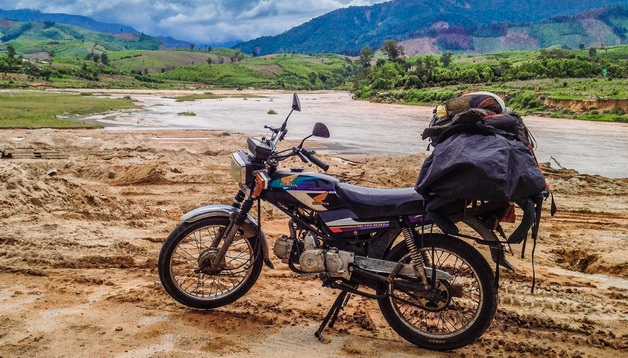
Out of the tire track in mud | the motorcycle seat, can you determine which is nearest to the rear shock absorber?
the motorcycle seat

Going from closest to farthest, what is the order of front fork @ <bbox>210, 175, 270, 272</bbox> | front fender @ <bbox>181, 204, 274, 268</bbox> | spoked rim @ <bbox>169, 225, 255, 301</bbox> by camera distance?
front fork @ <bbox>210, 175, 270, 272</bbox>
front fender @ <bbox>181, 204, 274, 268</bbox>
spoked rim @ <bbox>169, 225, 255, 301</bbox>

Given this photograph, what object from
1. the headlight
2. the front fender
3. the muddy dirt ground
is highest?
the headlight

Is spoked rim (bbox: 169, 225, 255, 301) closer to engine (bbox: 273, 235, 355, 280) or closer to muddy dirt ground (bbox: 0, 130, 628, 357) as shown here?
muddy dirt ground (bbox: 0, 130, 628, 357)

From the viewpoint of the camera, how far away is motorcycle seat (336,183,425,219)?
12.5 feet

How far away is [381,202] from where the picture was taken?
3.86 meters

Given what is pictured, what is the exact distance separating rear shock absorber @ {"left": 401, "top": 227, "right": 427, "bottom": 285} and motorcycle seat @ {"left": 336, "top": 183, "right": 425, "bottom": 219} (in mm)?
184

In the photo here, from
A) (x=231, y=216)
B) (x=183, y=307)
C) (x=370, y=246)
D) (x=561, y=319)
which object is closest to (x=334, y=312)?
(x=370, y=246)

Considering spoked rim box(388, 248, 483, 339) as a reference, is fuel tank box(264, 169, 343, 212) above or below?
above

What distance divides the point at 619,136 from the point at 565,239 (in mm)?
18460

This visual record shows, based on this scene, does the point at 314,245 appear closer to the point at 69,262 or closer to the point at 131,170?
the point at 69,262

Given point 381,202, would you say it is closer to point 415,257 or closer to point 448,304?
point 415,257

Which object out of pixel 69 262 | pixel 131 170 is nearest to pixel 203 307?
pixel 69 262

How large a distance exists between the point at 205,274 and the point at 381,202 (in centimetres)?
179

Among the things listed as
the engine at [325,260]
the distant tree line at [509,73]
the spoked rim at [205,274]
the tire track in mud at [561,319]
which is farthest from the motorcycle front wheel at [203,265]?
the distant tree line at [509,73]
